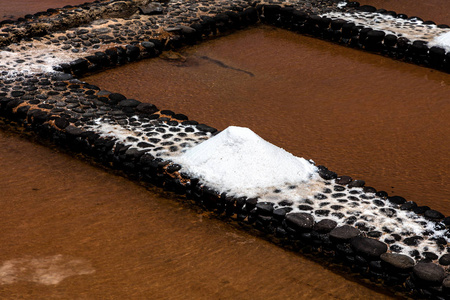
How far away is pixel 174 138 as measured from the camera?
19.9 ft

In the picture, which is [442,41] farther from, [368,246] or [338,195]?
[368,246]

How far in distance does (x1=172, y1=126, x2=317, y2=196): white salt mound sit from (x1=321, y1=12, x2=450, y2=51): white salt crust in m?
4.38

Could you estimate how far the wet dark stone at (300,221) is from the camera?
4812 millimetres

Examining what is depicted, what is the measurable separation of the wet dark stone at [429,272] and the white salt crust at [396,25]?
5204 millimetres

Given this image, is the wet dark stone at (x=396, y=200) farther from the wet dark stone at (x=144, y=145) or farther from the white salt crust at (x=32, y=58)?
the white salt crust at (x=32, y=58)

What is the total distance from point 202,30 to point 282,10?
148 cm

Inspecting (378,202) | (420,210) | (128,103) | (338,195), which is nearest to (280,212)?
(338,195)

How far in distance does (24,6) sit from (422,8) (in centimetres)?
698

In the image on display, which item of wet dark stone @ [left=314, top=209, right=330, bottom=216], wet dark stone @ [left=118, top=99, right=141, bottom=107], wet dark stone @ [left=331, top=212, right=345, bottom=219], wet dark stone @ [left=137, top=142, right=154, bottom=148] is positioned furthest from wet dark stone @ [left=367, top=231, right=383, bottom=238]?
wet dark stone @ [left=118, top=99, right=141, bottom=107]

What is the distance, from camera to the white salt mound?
5312 millimetres

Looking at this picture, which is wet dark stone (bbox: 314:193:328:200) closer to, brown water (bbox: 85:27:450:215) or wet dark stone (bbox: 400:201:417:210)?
wet dark stone (bbox: 400:201:417:210)

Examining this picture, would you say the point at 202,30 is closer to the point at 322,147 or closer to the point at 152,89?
the point at 152,89

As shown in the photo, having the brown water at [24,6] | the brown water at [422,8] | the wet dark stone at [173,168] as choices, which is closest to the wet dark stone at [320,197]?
the wet dark stone at [173,168]

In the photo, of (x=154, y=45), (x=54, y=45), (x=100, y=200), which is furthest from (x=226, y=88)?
(x=100, y=200)
